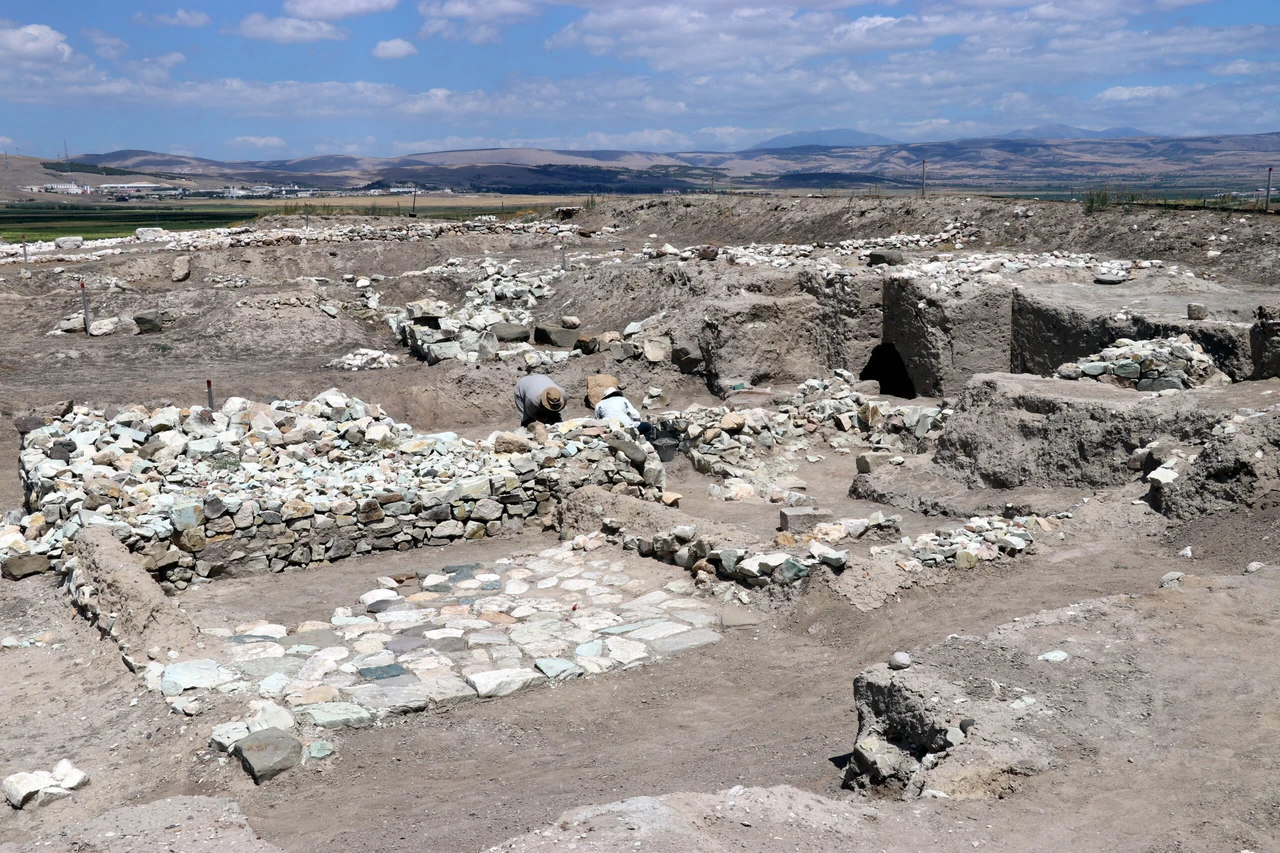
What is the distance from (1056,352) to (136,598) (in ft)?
34.9

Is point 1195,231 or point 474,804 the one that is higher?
point 1195,231

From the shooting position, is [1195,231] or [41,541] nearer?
[41,541]

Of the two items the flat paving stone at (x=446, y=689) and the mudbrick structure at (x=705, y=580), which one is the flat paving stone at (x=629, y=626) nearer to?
the mudbrick structure at (x=705, y=580)

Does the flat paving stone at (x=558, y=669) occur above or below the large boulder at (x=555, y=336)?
below

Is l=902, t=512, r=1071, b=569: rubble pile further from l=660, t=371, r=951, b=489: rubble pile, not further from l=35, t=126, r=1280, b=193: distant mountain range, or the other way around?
l=35, t=126, r=1280, b=193: distant mountain range

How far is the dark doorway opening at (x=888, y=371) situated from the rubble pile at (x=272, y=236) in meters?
14.8

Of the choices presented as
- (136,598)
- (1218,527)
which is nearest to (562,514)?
(136,598)

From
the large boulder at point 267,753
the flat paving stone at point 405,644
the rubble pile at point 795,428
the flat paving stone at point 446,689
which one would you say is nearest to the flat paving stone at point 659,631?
the flat paving stone at point 446,689

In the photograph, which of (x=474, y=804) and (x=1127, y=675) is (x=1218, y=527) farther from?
(x=474, y=804)

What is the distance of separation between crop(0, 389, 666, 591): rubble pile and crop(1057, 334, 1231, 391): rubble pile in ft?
15.2

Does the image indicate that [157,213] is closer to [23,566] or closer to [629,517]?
[23,566]

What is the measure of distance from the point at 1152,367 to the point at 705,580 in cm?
543

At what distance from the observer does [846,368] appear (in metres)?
15.7

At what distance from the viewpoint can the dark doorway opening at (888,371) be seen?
605 inches
